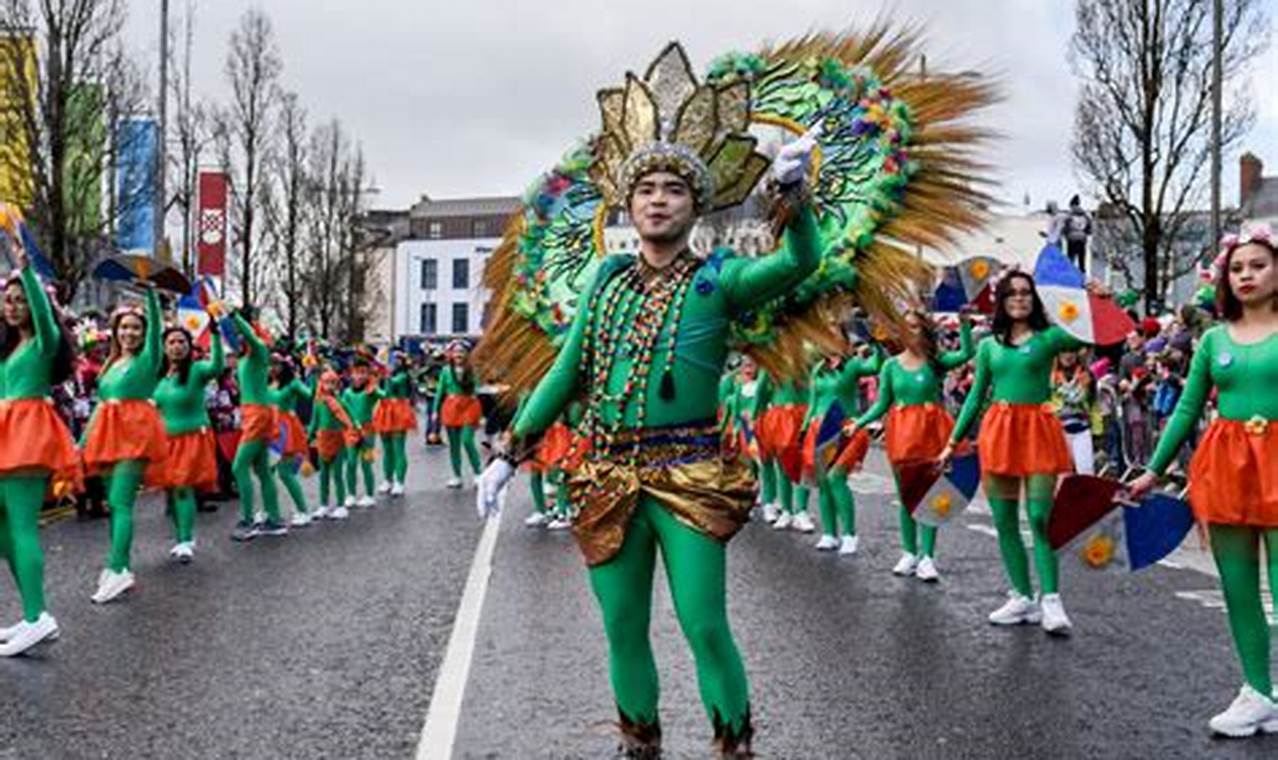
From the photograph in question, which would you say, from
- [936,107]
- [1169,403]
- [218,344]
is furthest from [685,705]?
[1169,403]

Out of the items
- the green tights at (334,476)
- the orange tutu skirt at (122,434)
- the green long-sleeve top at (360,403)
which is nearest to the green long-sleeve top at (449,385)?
the green long-sleeve top at (360,403)

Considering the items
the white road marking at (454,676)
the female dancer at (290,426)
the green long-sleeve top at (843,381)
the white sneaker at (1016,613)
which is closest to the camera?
the white road marking at (454,676)

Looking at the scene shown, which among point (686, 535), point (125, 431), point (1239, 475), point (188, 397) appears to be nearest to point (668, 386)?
point (686, 535)

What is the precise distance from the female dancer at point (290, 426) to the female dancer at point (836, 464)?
500cm

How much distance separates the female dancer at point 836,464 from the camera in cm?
1179

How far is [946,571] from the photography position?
1074cm

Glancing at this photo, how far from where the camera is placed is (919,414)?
1022cm

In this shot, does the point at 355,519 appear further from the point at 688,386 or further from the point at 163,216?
the point at 163,216

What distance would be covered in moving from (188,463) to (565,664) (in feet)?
15.6

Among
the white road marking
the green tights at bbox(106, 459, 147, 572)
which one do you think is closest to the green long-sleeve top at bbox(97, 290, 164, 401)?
the green tights at bbox(106, 459, 147, 572)

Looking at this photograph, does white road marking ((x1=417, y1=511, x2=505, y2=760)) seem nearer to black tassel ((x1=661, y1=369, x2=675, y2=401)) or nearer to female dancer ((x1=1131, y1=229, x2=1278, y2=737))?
black tassel ((x1=661, y1=369, x2=675, y2=401))

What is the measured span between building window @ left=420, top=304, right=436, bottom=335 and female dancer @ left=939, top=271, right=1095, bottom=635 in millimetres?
88616

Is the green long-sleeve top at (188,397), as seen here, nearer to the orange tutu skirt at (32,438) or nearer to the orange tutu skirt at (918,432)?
the orange tutu skirt at (32,438)

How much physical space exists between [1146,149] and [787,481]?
11.6 meters
